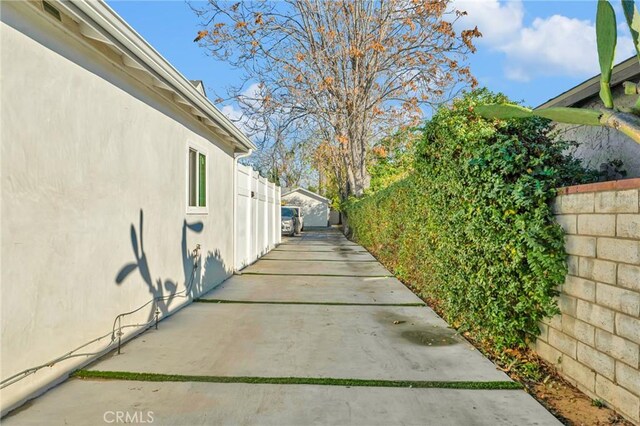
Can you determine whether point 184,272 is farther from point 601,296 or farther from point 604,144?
point 604,144

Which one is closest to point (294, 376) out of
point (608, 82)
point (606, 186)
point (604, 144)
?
point (606, 186)

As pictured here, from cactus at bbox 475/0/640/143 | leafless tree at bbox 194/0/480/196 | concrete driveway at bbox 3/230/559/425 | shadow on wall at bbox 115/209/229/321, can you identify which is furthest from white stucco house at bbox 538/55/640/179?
leafless tree at bbox 194/0/480/196

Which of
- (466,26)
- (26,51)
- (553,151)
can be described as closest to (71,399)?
(26,51)

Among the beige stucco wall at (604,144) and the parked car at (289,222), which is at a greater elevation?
the beige stucco wall at (604,144)

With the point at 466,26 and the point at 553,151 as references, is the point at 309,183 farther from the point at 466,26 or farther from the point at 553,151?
the point at 553,151

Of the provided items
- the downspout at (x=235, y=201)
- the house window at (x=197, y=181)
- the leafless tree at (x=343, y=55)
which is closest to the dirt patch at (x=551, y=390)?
the house window at (x=197, y=181)

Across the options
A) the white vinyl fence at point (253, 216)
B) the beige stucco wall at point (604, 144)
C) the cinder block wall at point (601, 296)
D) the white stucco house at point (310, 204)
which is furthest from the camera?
the white stucco house at point (310, 204)

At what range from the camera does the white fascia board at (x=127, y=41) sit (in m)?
3.34

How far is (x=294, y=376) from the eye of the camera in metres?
3.78

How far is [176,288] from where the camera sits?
6324mm

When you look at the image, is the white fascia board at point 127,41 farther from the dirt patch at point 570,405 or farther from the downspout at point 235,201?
the dirt patch at point 570,405

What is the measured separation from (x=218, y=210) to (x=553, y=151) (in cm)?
653

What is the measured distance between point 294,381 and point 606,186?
9.89 ft

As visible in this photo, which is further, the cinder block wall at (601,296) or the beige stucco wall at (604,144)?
the beige stucco wall at (604,144)
